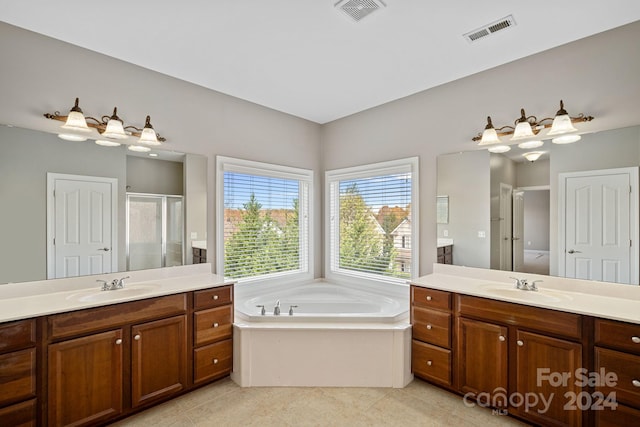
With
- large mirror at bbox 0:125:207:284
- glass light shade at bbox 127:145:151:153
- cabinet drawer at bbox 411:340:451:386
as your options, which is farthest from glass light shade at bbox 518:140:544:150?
glass light shade at bbox 127:145:151:153

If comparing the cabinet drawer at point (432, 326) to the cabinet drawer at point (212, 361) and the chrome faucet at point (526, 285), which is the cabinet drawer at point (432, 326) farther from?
the cabinet drawer at point (212, 361)

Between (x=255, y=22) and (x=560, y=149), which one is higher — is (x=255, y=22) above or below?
above

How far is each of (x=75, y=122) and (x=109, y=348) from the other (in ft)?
5.27

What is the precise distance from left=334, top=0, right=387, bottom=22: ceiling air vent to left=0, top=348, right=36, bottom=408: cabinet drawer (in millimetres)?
2701

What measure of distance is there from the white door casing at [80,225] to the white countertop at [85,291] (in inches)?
3.2

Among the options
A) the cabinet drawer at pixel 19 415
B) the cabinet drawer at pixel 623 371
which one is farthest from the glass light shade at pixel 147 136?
the cabinet drawer at pixel 623 371

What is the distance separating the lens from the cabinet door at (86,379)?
1819 millimetres

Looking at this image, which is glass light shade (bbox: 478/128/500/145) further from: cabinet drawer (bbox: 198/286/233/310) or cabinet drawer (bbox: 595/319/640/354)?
cabinet drawer (bbox: 198/286/233/310)

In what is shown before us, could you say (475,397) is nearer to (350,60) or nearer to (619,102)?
(619,102)

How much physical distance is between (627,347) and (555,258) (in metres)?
0.80

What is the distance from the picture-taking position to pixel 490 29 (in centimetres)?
211

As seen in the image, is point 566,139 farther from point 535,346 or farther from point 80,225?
point 80,225

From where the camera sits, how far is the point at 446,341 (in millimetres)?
2414

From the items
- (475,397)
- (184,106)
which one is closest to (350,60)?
(184,106)
